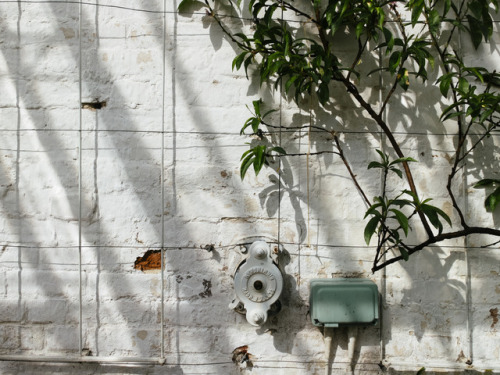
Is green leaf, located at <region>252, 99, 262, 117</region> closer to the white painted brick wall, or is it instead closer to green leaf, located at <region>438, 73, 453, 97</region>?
the white painted brick wall

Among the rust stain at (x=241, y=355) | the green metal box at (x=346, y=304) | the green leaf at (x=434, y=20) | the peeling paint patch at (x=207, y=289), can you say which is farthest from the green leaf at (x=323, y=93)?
the rust stain at (x=241, y=355)

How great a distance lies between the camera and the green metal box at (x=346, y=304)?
1.98m

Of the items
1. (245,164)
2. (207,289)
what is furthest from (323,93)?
(207,289)

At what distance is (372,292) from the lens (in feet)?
6.53

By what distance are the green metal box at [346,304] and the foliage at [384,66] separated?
124 mm

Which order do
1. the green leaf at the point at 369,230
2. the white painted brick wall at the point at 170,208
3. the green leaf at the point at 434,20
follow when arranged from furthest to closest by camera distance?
1. the white painted brick wall at the point at 170,208
2. the green leaf at the point at 434,20
3. the green leaf at the point at 369,230

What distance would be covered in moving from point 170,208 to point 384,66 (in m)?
1.01

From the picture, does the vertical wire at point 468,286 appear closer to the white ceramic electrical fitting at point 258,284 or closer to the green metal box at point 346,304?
the green metal box at point 346,304

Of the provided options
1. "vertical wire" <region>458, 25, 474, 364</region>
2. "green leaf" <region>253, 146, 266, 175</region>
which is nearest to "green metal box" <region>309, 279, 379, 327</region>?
"vertical wire" <region>458, 25, 474, 364</region>

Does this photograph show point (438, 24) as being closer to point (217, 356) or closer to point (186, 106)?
point (186, 106)

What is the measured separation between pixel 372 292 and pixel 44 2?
1709 millimetres

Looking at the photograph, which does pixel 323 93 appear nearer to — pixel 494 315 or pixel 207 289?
pixel 207 289

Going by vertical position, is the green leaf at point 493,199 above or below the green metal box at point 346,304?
above

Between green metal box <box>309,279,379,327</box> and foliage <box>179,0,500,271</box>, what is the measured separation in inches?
4.9
